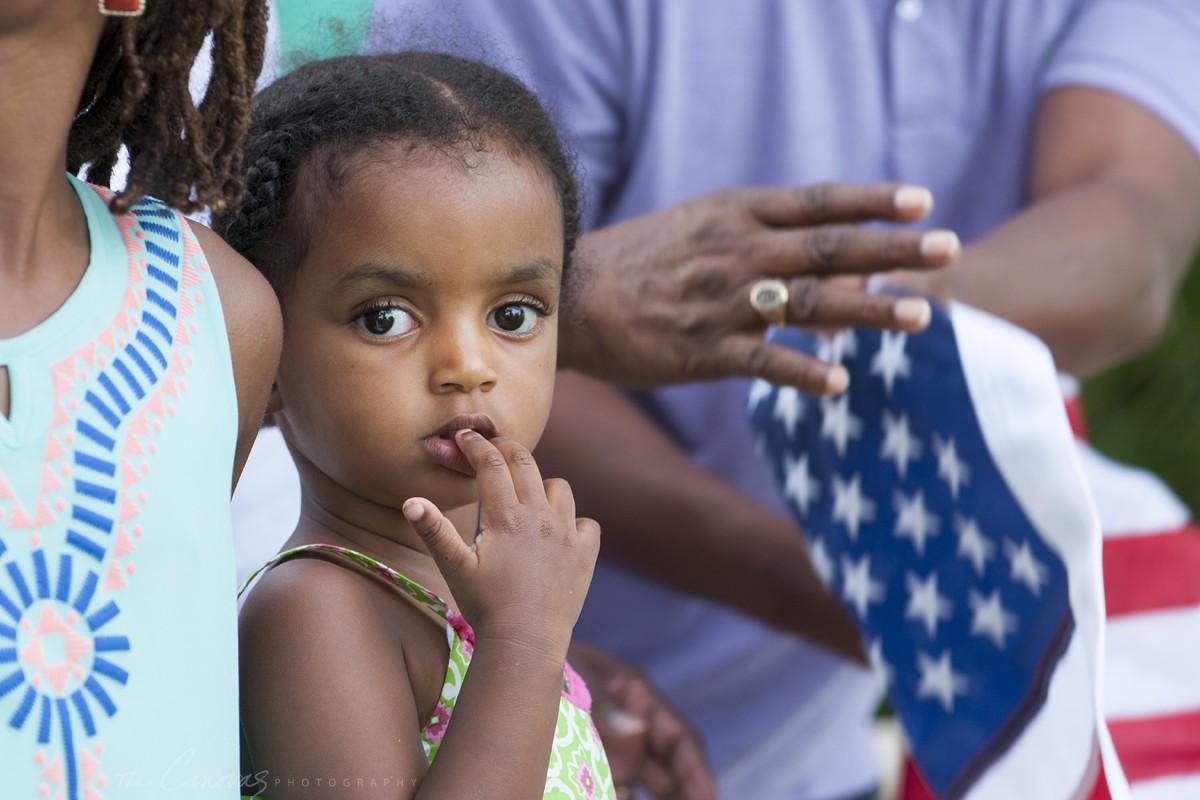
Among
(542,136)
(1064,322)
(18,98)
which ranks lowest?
(1064,322)

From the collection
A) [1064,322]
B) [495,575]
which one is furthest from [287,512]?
[1064,322]

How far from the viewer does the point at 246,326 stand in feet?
3.59

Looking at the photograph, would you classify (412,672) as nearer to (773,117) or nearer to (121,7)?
(121,7)

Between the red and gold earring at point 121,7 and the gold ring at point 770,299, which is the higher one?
the red and gold earring at point 121,7

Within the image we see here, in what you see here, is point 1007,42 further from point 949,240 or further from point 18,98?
point 18,98

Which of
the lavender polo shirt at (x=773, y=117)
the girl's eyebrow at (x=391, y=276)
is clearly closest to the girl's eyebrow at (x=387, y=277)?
the girl's eyebrow at (x=391, y=276)

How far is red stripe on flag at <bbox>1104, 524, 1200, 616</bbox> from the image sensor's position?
2.10 m

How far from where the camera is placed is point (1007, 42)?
249 cm

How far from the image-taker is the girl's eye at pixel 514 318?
1.31 meters

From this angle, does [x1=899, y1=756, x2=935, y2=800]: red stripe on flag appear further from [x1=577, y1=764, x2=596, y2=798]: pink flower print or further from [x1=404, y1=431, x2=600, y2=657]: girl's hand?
[x1=404, y1=431, x2=600, y2=657]: girl's hand

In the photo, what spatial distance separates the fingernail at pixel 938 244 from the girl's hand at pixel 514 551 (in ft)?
2.54

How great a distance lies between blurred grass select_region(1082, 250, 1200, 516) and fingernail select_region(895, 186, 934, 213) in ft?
9.09

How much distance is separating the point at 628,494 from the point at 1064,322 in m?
0.74

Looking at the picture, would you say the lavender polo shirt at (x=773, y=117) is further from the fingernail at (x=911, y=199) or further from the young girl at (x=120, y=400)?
the young girl at (x=120, y=400)
